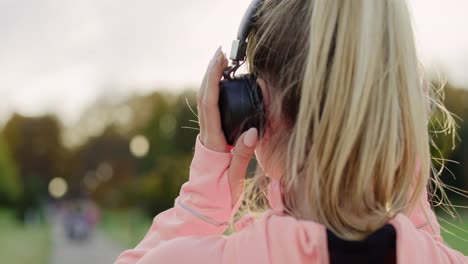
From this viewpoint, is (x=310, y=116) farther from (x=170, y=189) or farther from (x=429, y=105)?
(x=170, y=189)

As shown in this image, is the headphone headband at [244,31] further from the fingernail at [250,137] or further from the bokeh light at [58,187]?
the bokeh light at [58,187]

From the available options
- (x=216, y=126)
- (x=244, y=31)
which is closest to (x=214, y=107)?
(x=216, y=126)

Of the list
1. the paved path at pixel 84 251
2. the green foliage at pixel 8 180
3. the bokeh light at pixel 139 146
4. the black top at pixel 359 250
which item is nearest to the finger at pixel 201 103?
the black top at pixel 359 250

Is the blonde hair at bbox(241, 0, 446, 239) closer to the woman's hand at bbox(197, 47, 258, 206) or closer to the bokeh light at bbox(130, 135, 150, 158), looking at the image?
the woman's hand at bbox(197, 47, 258, 206)

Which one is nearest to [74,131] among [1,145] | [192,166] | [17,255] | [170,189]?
[1,145]

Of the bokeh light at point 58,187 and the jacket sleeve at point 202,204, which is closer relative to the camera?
the jacket sleeve at point 202,204

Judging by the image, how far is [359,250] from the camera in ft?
5.09

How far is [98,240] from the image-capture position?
36.7 meters

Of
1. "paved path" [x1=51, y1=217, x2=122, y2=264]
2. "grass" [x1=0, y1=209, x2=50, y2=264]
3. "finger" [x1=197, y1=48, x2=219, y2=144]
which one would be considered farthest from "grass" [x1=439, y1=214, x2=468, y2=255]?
"grass" [x1=0, y1=209, x2=50, y2=264]

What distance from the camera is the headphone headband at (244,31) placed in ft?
6.31

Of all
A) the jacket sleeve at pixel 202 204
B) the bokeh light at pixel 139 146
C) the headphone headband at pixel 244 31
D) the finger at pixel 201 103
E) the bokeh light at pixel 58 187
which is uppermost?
the headphone headband at pixel 244 31

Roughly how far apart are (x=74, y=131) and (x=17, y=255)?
4347 centimetres

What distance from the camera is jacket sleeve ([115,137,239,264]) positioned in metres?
1.91

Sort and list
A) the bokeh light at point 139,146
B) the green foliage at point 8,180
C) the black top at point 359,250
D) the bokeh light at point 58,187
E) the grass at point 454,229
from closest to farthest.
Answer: the black top at point 359,250
the grass at point 454,229
the bokeh light at point 139,146
the green foliage at point 8,180
the bokeh light at point 58,187
